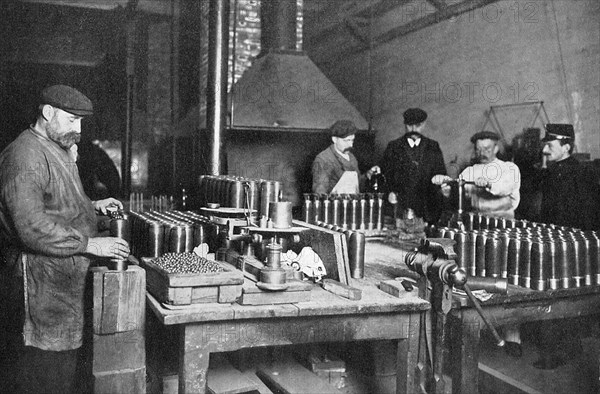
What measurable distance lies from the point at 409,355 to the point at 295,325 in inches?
25.6

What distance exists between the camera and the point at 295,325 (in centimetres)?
295

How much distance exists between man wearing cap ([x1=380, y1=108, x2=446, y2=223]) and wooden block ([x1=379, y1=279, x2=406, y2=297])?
3.86 m

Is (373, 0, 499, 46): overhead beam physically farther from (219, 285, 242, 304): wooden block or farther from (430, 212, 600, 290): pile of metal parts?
(219, 285, 242, 304): wooden block

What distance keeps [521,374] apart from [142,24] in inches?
351

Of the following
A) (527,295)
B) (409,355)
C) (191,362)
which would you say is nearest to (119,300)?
(191,362)

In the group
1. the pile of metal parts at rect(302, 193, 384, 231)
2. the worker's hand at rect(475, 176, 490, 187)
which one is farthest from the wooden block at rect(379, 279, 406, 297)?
the worker's hand at rect(475, 176, 490, 187)

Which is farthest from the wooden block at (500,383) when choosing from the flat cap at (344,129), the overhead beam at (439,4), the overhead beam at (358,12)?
the overhead beam at (358,12)

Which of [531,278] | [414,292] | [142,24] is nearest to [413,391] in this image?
[414,292]

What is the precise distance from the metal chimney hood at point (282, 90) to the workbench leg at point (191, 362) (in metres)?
5.01

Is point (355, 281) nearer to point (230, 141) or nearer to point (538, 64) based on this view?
point (538, 64)

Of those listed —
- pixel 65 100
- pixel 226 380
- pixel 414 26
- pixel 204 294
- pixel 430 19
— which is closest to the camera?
pixel 204 294

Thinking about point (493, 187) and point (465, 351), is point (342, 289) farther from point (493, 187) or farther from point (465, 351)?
point (493, 187)

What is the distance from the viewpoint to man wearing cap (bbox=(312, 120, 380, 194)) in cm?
634

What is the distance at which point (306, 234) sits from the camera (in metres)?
3.77
